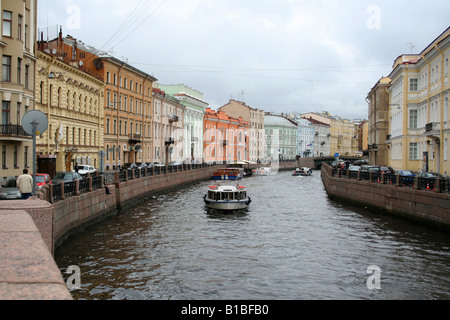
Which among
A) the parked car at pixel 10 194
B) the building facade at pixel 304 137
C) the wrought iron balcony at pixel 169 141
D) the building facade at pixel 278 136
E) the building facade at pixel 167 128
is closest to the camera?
the parked car at pixel 10 194

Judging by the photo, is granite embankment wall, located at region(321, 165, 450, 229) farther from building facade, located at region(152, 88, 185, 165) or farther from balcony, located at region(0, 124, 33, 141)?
building facade, located at region(152, 88, 185, 165)

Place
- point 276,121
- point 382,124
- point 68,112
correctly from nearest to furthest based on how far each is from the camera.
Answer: point 68,112, point 382,124, point 276,121

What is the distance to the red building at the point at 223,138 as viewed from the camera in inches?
3410

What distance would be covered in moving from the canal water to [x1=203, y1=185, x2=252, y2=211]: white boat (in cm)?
221

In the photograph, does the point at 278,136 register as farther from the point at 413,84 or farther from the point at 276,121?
the point at 413,84

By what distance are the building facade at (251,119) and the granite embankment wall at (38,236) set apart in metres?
79.5

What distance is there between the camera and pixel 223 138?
9112cm

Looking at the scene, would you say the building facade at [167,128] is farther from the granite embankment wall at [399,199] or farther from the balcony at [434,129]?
the balcony at [434,129]

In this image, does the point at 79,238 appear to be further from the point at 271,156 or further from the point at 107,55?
the point at 271,156

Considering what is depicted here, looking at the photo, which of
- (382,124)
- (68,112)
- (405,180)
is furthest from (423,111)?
(68,112)

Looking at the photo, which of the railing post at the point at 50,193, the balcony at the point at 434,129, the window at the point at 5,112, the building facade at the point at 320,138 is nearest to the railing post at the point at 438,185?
the railing post at the point at 50,193

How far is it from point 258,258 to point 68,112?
27252 mm

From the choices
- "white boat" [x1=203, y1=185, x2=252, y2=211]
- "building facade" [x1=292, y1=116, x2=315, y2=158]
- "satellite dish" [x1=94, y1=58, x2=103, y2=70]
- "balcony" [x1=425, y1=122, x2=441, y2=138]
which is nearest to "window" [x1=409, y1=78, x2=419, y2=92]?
"balcony" [x1=425, y1=122, x2=441, y2=138]

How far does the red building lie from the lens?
86.6 metres
